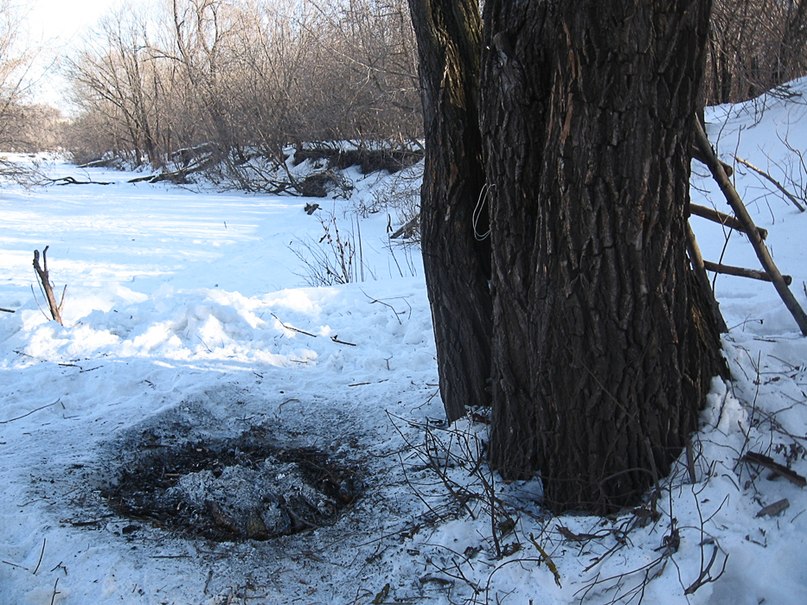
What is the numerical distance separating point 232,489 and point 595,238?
2179 mm

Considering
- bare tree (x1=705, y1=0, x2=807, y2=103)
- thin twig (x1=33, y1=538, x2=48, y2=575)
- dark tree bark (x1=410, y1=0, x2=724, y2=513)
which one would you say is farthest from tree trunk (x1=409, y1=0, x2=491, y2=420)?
bare tree (x1=705, y1=0, x2=807, y2=103)

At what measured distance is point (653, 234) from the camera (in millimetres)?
2496

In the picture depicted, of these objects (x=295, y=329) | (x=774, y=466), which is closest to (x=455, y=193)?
(x=774, y=466)

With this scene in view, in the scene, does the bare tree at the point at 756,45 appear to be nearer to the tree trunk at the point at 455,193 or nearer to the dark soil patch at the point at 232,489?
the tree trunk at the point at 455,193

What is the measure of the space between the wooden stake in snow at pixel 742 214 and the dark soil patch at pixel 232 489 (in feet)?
7.66

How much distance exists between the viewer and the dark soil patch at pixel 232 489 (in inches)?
124

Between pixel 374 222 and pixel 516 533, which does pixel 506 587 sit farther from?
pixel 374 222

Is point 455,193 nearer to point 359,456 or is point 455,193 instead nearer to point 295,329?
point 359,456

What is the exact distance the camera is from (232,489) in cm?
338

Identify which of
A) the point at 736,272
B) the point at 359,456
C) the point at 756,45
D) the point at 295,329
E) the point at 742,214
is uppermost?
the point at 756,45

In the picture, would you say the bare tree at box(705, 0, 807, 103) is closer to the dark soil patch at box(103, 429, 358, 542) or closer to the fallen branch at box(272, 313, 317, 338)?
the fallen branch at box(272, 313, 317, 338)

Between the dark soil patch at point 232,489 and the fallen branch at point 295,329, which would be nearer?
the dark soil patch at point 232,489

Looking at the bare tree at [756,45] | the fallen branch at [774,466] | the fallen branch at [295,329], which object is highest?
the bare tree at [756,45]

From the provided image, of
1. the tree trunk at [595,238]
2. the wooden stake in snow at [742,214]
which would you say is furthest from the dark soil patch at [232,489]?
the wooden stake in snow at [742,214]
